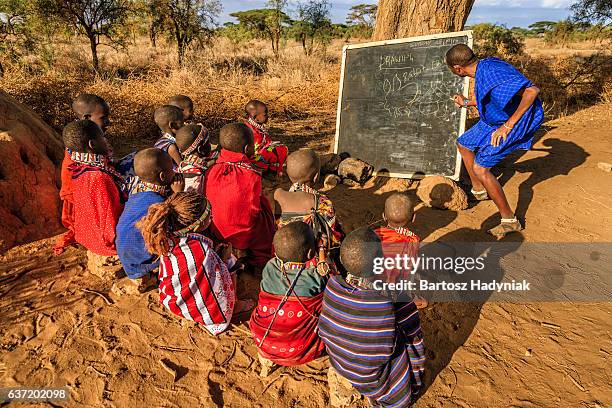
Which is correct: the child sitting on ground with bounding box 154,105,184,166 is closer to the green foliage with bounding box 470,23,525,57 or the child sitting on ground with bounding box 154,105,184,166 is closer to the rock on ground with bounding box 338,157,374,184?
the rock on ground with bounding box 338,157,374,184

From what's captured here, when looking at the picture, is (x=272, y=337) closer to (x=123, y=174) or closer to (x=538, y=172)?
(x=123, y=174)

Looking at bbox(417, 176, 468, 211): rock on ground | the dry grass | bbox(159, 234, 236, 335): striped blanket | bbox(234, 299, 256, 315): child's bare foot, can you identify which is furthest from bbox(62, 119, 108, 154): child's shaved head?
bbox(417, 176, 468, 211): rock on ground

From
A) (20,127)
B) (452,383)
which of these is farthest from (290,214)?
(20,127)

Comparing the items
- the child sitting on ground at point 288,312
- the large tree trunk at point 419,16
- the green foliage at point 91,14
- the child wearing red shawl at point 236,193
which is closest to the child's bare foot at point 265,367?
the child sitting on ground at point 288,312

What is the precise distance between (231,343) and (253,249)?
908 millimetres

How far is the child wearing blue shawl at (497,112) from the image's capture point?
3.16 meters

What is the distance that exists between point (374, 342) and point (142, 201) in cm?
193

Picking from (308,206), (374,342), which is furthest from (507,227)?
(374,342)

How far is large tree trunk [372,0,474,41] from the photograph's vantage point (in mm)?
4977

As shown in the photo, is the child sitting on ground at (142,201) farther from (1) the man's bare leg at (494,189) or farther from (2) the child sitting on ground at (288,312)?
(1) the man's bare leg at (494,189)

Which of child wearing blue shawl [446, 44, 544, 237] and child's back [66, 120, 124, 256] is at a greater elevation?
child wearing blue shawl [446, 44, 544, 237]

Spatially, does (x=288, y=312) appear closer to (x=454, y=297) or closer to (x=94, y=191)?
(x=454, y=297)

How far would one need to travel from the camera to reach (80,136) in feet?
9.20

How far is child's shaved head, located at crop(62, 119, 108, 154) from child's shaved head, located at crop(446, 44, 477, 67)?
Answer: 3.20m
